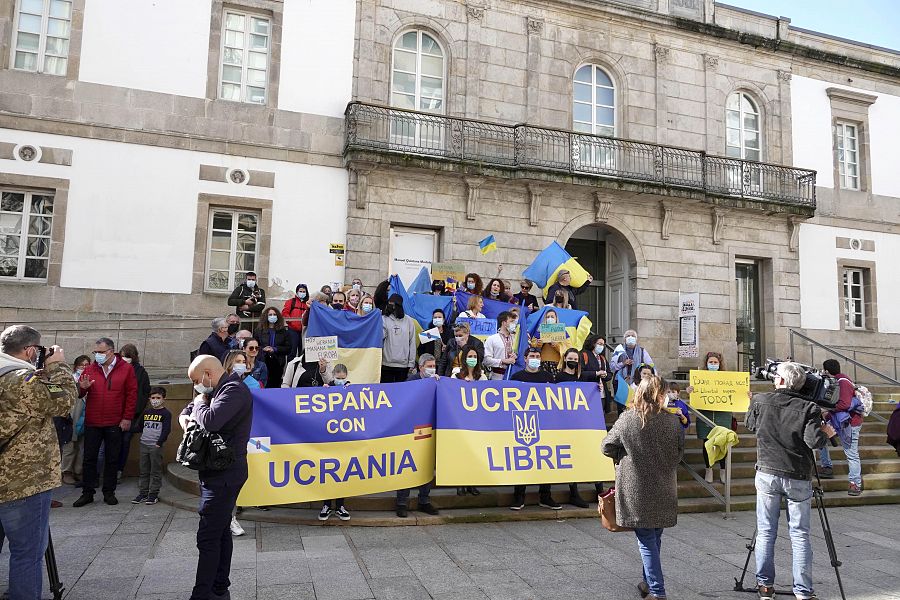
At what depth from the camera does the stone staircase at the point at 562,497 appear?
702cm

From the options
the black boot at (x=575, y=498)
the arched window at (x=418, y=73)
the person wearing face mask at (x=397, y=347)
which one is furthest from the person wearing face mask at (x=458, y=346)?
the arched window at (x=418, y=73)

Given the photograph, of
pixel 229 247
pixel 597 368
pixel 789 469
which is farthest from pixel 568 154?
pixel 789 469

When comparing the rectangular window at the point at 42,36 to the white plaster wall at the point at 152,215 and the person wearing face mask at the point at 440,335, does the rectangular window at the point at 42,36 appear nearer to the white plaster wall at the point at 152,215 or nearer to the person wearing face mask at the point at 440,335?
the white plaster wall at the point at 152,215

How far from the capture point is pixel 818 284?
17125 millimetres

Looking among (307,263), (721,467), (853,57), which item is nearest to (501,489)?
(721,467)

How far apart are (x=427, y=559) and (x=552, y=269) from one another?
729 centimetres

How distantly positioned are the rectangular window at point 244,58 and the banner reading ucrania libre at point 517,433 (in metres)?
9.07

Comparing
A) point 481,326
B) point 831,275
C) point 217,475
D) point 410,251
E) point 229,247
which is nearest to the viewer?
point 217,475

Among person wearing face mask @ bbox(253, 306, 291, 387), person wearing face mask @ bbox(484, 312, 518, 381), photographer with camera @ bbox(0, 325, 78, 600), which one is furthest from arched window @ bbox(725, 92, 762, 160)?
photographer with camera @ bbox(0, 325, 78, 600)

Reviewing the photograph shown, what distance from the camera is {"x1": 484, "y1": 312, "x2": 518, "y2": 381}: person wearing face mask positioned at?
353 inches

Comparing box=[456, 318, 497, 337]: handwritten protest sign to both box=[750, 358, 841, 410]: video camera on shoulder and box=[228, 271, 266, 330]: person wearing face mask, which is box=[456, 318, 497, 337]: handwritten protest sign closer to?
box=[228, 271, 266, 330]: person wearing face mask

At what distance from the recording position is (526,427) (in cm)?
747

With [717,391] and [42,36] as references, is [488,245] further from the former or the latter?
[42,36]

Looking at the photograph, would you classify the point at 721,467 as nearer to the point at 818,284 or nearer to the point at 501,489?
the point at 501,489
